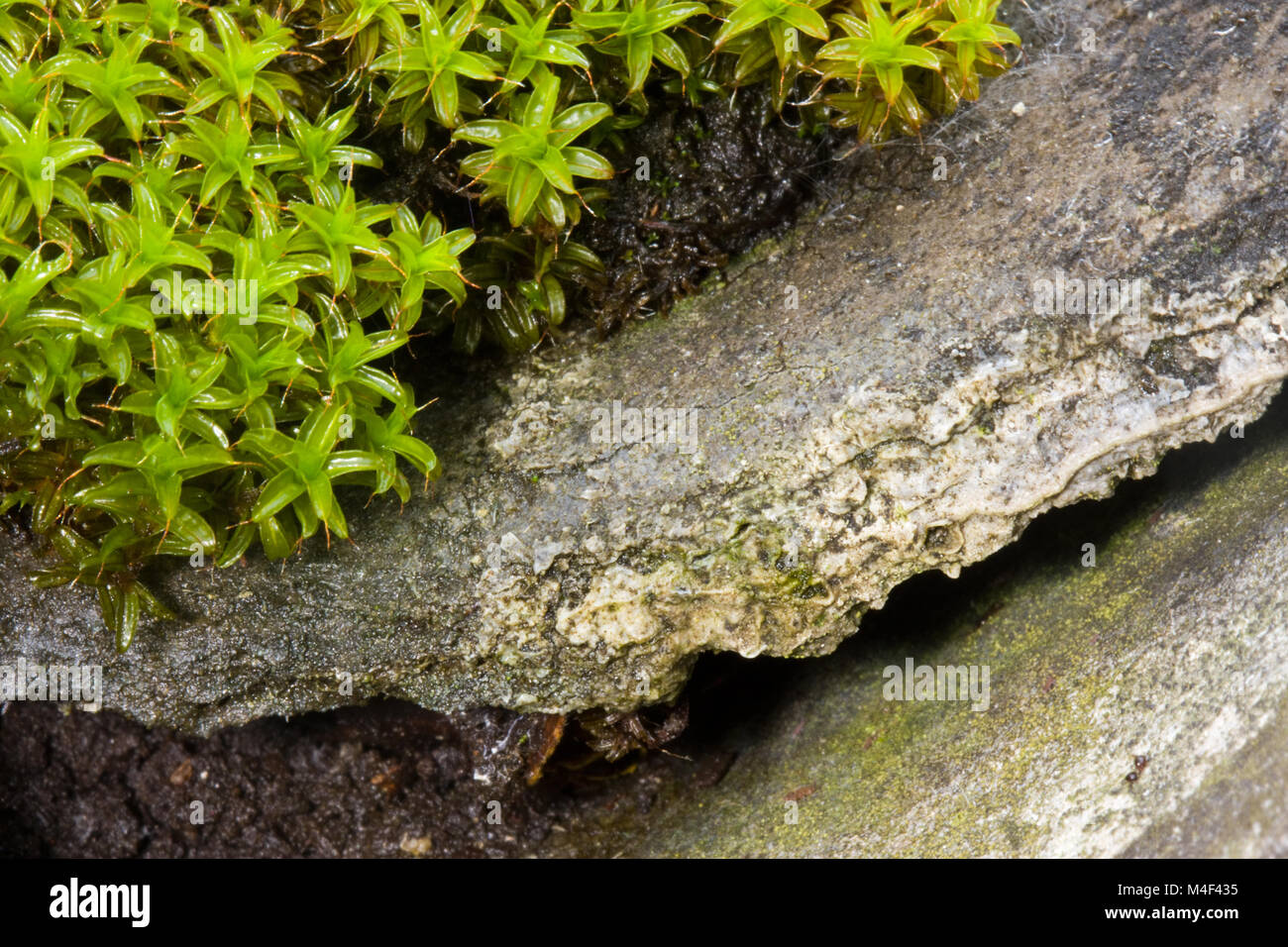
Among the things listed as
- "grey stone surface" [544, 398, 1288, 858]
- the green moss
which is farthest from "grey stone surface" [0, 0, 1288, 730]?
"grey stone surface" [544, 398, 1288, 858]

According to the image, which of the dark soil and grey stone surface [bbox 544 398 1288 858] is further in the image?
the dark soil

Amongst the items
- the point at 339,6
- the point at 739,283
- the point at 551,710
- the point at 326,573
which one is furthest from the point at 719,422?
the point at 339,6

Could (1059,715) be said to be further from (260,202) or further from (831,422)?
(260,202)

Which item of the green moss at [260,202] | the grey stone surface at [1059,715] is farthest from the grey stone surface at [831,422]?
the grey stone surface at [1059,715]

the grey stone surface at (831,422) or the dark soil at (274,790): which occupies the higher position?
the grey stone surface at (831,422)

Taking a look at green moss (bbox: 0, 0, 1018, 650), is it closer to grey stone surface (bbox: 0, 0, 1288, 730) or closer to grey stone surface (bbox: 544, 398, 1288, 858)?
grey stone surface (bbox: 0, 0, 1288, 730)

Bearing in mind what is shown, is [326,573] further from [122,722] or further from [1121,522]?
[1121,522]

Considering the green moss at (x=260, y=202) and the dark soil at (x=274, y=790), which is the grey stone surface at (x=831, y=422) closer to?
the green moss at (x=260, y=202)

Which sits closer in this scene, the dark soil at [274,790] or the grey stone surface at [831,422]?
the grey stone surface at [831,422]
